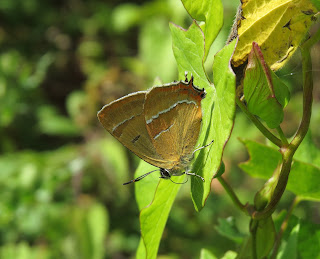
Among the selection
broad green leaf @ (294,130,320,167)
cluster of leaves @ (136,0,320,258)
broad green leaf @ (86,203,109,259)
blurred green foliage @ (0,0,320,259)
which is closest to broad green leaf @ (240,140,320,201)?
cluster of leaves @ (136,0,320,258)

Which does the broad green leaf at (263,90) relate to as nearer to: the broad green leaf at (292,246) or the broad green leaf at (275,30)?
the broad green leaf at (275,30)

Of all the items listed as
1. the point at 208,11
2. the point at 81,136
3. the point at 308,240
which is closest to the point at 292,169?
the point at 308,240

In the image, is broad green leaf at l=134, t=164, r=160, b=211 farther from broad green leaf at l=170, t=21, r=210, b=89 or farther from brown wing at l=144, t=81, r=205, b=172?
broad green leaf at l=170, t=21, r=210, b=89

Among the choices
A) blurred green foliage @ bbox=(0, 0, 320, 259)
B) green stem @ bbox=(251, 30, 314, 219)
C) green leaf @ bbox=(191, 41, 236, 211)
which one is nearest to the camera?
green leaf @ bbox=(191, 41, 236, 211)

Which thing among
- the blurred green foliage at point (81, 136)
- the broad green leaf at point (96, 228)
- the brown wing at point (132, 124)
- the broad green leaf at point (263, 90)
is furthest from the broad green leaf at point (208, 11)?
the broad green leaf at point (96, 228)

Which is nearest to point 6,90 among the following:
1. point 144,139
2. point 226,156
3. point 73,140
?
point 73,140

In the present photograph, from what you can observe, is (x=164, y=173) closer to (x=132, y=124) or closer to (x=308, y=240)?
(x=132, y=124)

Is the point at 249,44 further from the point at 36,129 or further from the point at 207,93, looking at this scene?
the point at 36,129
